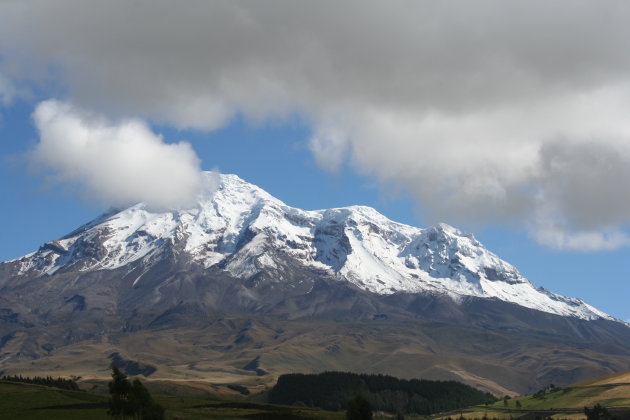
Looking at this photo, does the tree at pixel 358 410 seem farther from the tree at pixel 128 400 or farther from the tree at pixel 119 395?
the tree at pixel 119 395

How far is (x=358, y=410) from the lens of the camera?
157125mm

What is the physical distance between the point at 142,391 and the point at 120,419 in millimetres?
8957

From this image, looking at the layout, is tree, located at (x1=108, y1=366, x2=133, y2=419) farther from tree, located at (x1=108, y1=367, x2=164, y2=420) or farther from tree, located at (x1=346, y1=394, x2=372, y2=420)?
tree, located at (x1=346, y1=394, x2=372, y2=420)

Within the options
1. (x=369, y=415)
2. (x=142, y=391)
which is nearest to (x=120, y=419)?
(x=142, y=391)

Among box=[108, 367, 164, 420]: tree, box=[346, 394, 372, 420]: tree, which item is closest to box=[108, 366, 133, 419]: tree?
box=[108, 367, 164, 420]: tree

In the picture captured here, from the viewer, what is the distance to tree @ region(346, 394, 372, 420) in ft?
511

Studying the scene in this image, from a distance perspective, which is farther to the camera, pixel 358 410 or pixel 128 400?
pixel 128 400

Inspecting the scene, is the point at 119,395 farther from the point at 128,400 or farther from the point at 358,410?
the point at 358,410

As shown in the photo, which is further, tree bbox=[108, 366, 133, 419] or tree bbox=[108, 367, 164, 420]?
tree bbox=[108, 367, 164, 420]

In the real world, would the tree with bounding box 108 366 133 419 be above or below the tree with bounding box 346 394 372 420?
above

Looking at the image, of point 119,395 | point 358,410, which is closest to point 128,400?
point 119,395

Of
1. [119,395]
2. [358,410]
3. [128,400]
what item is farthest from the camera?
[128,400]

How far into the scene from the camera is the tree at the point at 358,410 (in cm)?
15588

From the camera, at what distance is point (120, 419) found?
19588cm
